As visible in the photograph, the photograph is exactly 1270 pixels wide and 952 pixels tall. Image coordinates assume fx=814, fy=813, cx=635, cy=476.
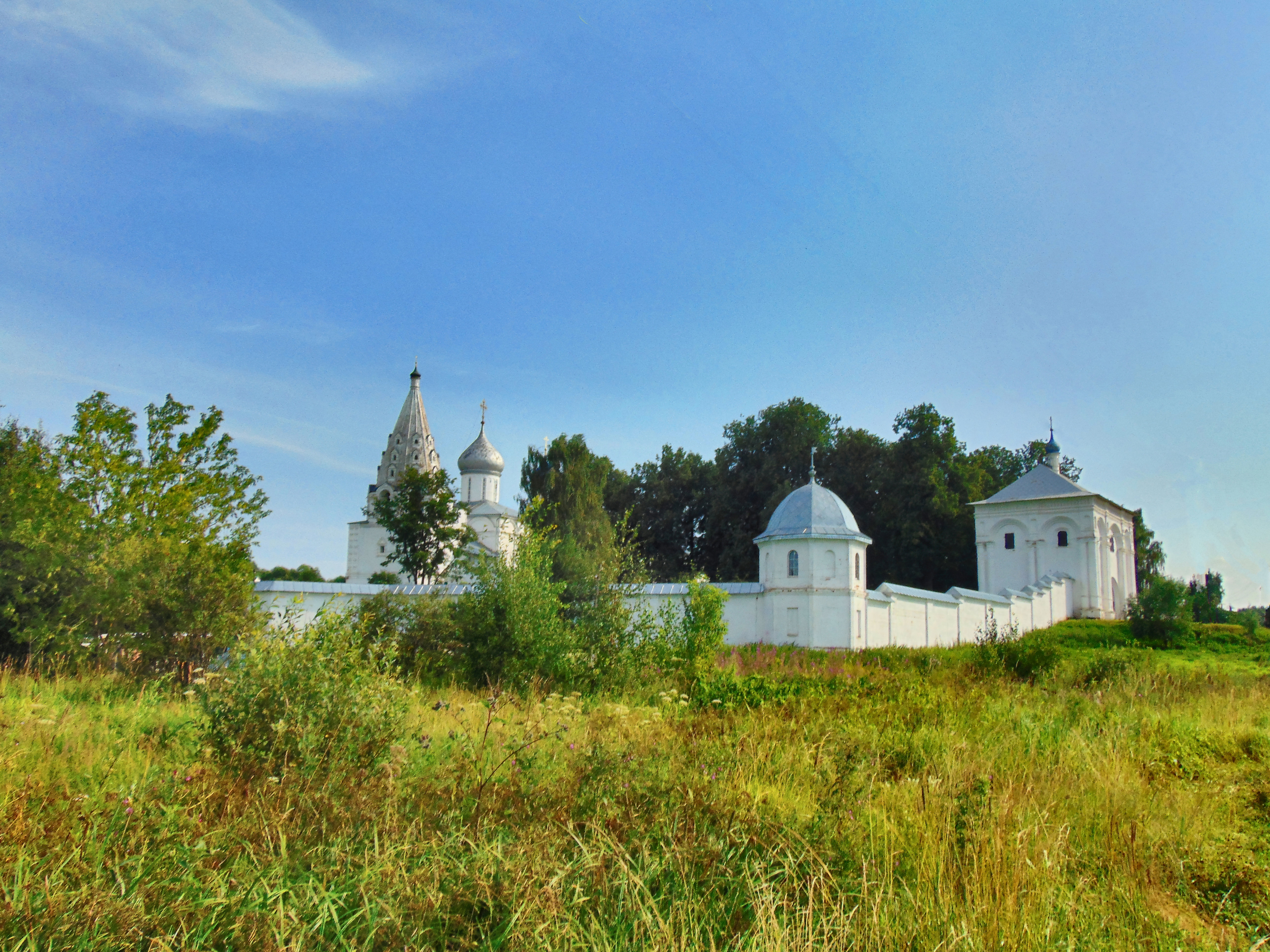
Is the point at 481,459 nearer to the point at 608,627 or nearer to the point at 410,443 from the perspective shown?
the point at 410,443

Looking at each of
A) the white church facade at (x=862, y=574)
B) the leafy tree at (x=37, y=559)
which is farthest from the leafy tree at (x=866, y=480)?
the leafy tree at (x=37, y=559)

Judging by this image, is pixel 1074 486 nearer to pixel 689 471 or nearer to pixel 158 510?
pixel 689 471

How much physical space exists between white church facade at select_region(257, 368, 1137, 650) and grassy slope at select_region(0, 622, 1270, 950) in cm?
341

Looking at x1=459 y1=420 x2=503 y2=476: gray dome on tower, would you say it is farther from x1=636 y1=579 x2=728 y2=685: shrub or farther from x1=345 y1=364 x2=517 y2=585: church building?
x1=636 y1=579 x2=728 y2=685: shrub

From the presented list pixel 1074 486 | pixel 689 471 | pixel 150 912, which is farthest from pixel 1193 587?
pixel 150 912

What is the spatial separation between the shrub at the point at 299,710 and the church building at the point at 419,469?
34.3 m

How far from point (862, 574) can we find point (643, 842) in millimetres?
19002

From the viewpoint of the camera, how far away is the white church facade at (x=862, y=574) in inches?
786

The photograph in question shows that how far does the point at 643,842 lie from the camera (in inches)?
139

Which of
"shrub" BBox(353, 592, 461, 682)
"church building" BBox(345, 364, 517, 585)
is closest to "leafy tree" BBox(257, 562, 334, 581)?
"church building" BBox(345, 364, 517, 585)

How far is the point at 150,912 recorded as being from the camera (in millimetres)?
2855

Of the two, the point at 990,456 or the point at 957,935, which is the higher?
the point at 990,456

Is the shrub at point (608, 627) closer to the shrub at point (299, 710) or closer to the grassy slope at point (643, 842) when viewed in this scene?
the grassy slope at point (643, 842)

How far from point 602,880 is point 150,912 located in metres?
1.60
